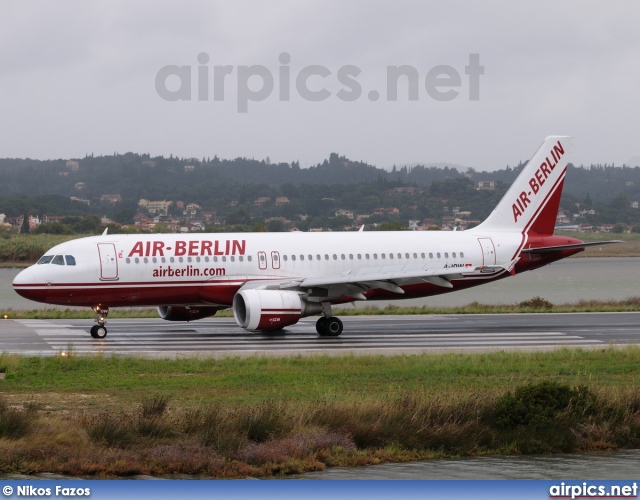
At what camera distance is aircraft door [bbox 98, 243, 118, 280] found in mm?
34375

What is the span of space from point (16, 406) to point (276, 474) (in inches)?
247

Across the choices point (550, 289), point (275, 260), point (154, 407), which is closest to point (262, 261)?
point (275, 260)

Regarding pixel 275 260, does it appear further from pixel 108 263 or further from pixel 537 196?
pixel 537 196

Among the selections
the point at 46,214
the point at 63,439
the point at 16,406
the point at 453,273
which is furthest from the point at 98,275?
the point at 46,214

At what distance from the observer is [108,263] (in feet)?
113

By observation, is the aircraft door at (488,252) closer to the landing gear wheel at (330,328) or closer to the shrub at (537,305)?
the landing gear wheel at (330,328)

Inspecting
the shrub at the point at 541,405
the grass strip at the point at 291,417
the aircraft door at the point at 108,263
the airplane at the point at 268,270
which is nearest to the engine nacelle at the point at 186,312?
the airplane at the point at 268,270

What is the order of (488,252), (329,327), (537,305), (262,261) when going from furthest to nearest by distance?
(537,305) < (488,252) < (262,261) < (329,327)

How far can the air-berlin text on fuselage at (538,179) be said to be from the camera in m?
40.8

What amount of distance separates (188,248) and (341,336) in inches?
233

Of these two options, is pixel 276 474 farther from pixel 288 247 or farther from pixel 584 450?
pixel 288 247

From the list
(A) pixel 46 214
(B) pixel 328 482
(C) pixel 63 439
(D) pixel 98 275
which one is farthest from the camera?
(A) pixel 46 214

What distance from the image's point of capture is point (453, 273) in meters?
35.1

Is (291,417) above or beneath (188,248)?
beneath
